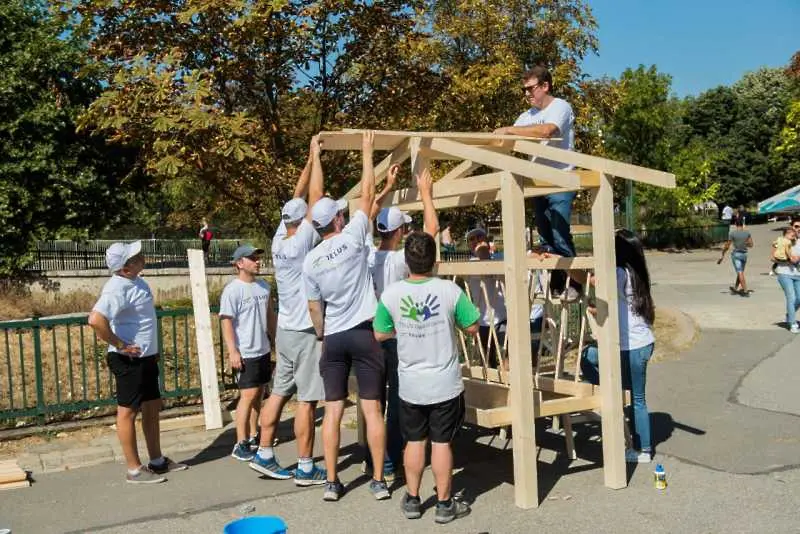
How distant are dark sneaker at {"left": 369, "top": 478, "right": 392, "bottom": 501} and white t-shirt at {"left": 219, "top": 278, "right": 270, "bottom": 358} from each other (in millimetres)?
1759

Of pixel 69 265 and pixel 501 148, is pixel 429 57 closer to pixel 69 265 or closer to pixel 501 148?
pixel 501 148

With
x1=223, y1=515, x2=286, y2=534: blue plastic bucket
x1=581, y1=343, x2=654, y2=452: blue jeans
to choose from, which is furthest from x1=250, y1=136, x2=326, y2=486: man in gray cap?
x1=223, y1=515, x2=286, y2=534: blue plastic bucket

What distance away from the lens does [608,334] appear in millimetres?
5621

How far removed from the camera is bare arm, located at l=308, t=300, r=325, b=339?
222 inches

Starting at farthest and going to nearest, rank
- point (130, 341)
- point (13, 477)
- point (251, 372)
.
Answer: point (251, 372)
point (13, 477)
point (130, 341)

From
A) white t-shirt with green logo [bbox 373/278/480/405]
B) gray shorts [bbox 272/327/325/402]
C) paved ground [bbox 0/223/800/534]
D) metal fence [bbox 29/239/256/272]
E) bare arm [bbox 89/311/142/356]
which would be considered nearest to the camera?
white t-shirt with green logo [bbox 373/278/480/405]

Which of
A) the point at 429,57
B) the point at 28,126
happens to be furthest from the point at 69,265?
the point at 429,57

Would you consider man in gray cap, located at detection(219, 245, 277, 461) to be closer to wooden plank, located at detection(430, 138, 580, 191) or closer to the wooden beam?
the wooden beam

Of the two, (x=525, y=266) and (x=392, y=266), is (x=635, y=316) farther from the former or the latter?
(x=392, y=266)

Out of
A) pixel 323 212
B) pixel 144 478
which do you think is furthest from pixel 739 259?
pixel 144 478

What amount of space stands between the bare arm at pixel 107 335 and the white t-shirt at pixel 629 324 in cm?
359

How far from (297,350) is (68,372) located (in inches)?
185

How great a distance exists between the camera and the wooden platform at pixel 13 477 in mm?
6320

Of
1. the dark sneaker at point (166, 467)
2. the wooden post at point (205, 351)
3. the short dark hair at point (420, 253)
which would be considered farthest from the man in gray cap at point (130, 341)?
the short dark hair at point (420, 253)
